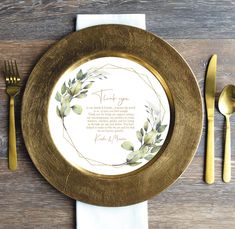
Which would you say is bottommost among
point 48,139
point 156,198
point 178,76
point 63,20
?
point 156,198

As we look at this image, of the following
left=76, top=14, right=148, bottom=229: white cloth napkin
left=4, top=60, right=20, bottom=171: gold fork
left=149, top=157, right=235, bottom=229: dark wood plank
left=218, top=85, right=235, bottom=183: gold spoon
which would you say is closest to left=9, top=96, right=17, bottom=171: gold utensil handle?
left=4, top=60, right=20, bottom=171: gold fork

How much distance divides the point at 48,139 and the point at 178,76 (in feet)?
0.89

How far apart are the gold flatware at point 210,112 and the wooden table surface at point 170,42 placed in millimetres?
12

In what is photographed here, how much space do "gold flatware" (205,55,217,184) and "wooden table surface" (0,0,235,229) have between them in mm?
12

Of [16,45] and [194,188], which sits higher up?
[16,45]

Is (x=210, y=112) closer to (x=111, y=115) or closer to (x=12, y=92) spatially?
(x=111, y=115)

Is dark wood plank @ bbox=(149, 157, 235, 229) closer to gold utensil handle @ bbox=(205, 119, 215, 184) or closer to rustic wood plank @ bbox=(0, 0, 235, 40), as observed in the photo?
gold utensil handle @ bbox=(205, 119, 215, 184)

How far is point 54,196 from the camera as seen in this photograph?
733mm

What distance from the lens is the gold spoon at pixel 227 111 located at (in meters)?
0.73

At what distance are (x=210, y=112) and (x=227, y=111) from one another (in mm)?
33

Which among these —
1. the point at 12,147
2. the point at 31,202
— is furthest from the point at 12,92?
the point at 31,202

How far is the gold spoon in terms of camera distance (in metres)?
0.73

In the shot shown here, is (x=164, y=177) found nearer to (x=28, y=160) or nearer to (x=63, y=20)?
(x=28, y=160)

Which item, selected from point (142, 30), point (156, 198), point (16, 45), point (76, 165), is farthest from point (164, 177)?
point (16, 45)
